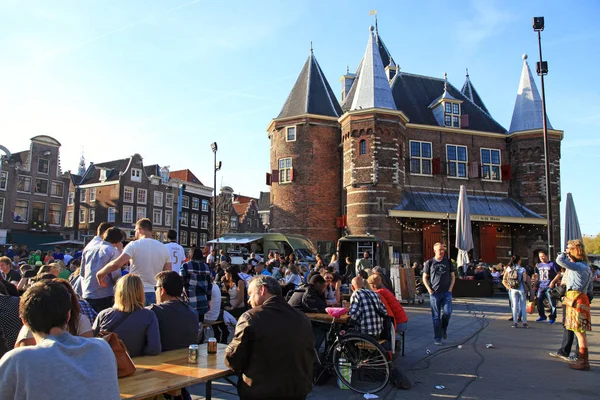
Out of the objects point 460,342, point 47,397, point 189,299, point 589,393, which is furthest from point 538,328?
point 47,397

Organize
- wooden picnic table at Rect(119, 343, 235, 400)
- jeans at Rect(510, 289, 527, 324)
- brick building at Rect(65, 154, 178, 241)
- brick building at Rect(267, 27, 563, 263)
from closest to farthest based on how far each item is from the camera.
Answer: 1. wooden picnic table at Rect(119, 343, 235, 400)
2. jeans at Rect(510, 289, 527, 324)
3. brick building at Rect(267, 27, 563, 263)
4. brick building at Rect(65, 154, 178, 241)

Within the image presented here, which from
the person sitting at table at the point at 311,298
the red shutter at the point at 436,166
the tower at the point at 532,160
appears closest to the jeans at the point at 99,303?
the person sitting at table at the point at 311,298

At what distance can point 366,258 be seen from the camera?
599 inches

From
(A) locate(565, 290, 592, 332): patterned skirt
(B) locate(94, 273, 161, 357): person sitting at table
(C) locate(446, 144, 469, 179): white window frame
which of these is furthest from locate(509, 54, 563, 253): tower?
(B) locate(94, 273, 161, 357): person sitting at table

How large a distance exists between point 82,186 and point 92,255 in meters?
44.6

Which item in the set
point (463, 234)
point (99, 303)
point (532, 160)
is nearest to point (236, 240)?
point (463, 234)

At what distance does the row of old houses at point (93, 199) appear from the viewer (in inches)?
1475

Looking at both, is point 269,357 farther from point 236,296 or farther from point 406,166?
point 406,166

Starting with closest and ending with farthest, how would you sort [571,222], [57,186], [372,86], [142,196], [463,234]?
[571,222] → [463,234] → [372,86] → [57,186] → [142,196]

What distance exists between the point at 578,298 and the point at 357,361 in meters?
3.52

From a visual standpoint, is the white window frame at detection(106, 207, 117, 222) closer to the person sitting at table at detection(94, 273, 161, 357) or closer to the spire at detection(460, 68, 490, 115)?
the spire at detection(460, 68, 490, 115)

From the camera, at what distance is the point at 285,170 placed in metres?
29.3

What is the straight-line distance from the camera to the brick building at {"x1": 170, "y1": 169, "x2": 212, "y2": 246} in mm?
50688

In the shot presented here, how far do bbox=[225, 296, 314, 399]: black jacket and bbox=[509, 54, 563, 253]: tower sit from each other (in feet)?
95.8
